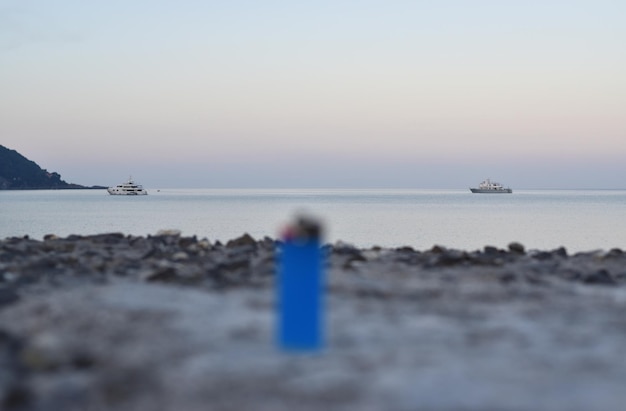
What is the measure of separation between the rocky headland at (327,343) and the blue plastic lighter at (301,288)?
16 centimetres

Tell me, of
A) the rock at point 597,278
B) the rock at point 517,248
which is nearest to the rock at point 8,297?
→ the rock at point 597,278

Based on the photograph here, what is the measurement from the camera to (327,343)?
592 centimetres

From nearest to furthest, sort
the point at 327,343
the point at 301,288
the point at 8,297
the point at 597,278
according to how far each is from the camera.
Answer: the point at 301,288, the point at 327,343, the point at 8,297, the point at 597,278

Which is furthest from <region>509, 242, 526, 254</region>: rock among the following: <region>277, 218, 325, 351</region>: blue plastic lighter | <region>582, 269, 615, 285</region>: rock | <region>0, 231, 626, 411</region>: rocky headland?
<region>277, 218, 325, 351</region>: blue plastic lighter

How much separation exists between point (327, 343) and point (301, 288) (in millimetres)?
680

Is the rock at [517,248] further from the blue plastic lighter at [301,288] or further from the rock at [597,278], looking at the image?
the blue plastic lighter at [301,288]

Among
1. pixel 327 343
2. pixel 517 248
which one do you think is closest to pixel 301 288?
pixel 327 343

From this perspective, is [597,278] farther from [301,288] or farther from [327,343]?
[301,288]

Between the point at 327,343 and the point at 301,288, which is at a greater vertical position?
the point at 301,288

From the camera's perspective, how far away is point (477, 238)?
4978 centimetres

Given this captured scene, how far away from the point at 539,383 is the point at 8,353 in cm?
420

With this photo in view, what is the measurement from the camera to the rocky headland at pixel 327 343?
4613 millimetres

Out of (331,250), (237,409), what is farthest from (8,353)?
(331,250)

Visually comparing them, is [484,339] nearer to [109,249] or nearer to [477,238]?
[109,249]
